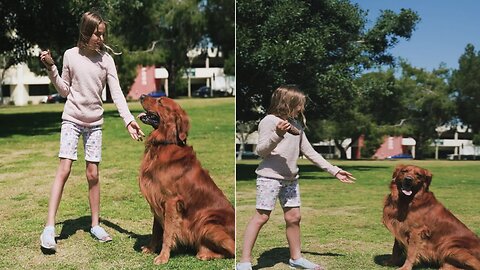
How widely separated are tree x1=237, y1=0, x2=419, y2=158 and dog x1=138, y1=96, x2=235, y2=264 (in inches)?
18.3

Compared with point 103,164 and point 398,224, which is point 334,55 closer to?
point 398,224

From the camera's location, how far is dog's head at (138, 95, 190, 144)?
11.3 feet

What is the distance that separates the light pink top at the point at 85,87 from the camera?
360 centimetres

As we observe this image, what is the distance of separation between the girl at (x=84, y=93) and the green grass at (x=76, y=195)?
260 mm

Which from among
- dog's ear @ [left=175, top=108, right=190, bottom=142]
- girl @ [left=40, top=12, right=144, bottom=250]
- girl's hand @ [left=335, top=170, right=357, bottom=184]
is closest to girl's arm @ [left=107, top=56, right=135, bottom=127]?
girl @ [left=40, top=12, right=144, bottom=250]

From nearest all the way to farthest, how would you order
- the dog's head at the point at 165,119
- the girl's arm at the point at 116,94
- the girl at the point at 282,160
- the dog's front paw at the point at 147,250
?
the girl at the point at 282,160, the dog's head at the point at 165,119, the girl's arm at the point at 116,94, the dog's front paw at the point at 147,250

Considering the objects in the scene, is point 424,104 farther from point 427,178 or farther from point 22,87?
point 22,87

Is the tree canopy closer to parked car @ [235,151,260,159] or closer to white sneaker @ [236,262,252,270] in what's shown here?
parked car @ [235,151,260,159]

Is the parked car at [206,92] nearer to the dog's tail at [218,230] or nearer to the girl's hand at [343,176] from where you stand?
the dog's tail at [218,230]

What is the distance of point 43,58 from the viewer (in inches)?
131

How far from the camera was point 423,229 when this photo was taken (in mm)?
3125

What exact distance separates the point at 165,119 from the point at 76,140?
70cm

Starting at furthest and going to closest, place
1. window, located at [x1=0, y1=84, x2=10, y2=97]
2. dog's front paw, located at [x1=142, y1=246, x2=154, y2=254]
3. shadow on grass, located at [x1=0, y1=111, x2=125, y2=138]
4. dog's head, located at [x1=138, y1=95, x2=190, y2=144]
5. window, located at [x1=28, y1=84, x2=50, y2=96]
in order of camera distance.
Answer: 1. window, located at [x1=0, y1=84, x2=10, y2=97]
2. shadow on grass, located at [x1=0, y1=111, x2=125, y2=138]
3. window, located at [x1=28, y1=84, x2=50, y2=96]
4. dog's front paw, located at [x1=142, y1=246, x2=154, y2=254]
5. dog's head, located at [x1=138, y1=95, x2=190, y2=144]

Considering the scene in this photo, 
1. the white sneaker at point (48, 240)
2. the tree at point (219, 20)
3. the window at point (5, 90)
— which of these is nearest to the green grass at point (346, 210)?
the white sneaker at point (48, 240)
